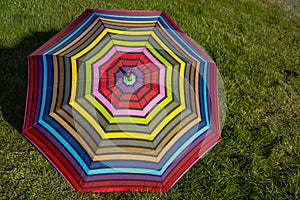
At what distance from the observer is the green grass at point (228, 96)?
4395 mm

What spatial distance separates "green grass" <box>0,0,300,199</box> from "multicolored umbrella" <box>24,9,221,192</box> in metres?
0.87

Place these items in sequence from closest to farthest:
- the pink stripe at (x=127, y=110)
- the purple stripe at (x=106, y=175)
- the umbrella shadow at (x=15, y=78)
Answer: the pink stripe at (x=127, y=110), the purple stripe at (x=106, y=175), the umbrella shadow at (x=15, y=78)

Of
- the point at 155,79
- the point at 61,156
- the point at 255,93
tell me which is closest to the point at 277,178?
the point at 255,93

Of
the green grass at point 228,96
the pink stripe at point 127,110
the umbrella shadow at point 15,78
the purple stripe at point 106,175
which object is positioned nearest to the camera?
the pink stripe at point 127,110

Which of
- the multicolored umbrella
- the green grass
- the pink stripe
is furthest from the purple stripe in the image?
the green grass

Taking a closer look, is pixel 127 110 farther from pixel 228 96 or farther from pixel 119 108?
pixel 228 96

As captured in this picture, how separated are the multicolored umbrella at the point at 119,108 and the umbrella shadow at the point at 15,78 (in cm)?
131

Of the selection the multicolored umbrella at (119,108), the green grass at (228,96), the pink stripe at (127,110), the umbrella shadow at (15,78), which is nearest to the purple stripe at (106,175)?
the multicolored umbrella at (119,108)

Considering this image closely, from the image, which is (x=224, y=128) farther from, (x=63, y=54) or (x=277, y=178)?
(x=63, y=54)

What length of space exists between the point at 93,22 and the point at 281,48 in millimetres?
4340

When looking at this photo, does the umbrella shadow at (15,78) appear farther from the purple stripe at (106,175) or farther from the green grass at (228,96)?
the purple stripe at (106,175)

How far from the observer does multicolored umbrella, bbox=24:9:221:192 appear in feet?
10.8

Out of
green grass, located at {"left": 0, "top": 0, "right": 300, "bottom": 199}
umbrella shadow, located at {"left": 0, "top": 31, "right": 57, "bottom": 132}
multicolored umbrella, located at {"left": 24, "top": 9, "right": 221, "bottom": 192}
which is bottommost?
green grass, located at {"left": 0, "top": 0, "right": 300, "bottom": 199}

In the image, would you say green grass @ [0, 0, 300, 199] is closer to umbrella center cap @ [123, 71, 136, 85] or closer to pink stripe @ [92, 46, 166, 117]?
pink stripe @ [92, 46, 166, 117]
